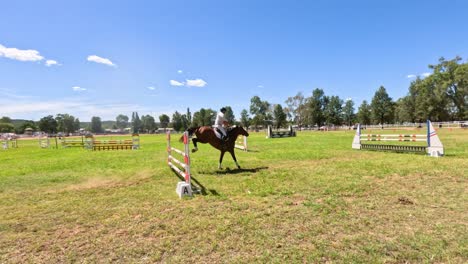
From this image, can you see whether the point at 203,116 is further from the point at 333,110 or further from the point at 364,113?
the point at 364,113

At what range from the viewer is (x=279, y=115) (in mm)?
86125

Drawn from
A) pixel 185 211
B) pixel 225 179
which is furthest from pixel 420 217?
pixel 225 179

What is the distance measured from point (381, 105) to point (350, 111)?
15.0m

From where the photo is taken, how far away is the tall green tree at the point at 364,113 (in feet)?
283

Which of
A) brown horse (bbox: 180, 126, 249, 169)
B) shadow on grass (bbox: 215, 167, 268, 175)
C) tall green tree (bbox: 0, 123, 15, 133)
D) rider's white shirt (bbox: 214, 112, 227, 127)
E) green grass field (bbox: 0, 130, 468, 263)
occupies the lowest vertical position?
green grass field (bbox: 0, 130, 468, 263)

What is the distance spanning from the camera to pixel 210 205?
16.0 ft

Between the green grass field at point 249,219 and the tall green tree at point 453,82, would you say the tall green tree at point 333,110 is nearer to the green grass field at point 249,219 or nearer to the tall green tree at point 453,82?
the tall green tree at point 453,82

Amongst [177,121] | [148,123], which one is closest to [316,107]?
[177,121]

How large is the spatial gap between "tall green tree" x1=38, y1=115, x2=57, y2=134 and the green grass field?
138248 millimetres

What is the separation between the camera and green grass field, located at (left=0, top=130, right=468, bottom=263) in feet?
10.0

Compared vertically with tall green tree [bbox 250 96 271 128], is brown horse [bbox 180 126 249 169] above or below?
below

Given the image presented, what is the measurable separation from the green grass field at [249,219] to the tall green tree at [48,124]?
454ft

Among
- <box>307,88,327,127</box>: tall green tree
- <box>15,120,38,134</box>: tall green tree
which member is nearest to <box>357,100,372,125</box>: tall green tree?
<box>307,88,327,127</box>: tall green tree

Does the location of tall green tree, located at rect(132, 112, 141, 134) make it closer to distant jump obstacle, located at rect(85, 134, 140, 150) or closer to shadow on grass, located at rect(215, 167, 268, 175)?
distant jump obstacle, located at rect(85, 134, 140, 150)
